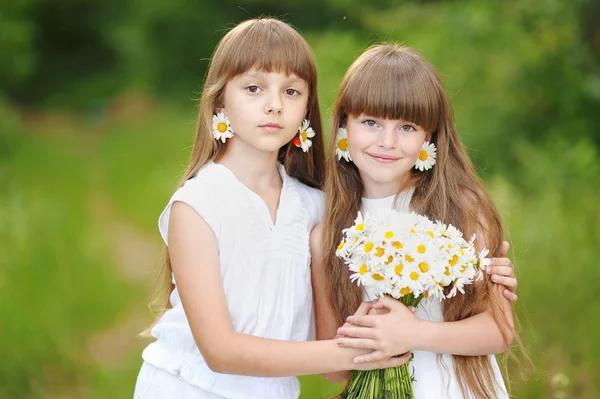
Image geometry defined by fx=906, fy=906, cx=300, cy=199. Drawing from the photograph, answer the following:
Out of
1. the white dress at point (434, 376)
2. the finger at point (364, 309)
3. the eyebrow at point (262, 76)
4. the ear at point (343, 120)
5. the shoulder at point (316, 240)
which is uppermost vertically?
the eyebrow at point (262, 76)

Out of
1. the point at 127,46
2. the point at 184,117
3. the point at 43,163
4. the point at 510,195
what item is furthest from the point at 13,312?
the point at 127,46

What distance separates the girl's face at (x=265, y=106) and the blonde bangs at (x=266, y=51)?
3cm

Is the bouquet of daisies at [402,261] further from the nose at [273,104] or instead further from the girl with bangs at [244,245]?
the nose at [273,104]

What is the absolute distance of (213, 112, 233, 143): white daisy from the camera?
297 cm

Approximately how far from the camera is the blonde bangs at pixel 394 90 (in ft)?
9.53

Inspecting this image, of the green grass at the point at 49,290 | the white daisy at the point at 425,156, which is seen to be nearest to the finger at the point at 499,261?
the white daisy at the point at 425,156

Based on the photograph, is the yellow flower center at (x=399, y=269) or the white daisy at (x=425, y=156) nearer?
the yellow flower center at (x=399, y=269)

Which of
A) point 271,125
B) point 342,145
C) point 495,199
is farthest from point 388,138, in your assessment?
point 495,199

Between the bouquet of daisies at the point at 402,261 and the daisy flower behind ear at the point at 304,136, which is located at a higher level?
the daisy flower behind ear at the point at 304,136

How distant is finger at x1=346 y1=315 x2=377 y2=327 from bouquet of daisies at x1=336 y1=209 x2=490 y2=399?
Answer: 0.08 m

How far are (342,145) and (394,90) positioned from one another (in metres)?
0.30

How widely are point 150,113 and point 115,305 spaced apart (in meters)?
9.71

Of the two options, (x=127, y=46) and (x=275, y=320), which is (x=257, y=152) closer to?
(x=275, y=320)

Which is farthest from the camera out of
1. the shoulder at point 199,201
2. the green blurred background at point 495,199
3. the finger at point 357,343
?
the green blurred background at point 495,199
